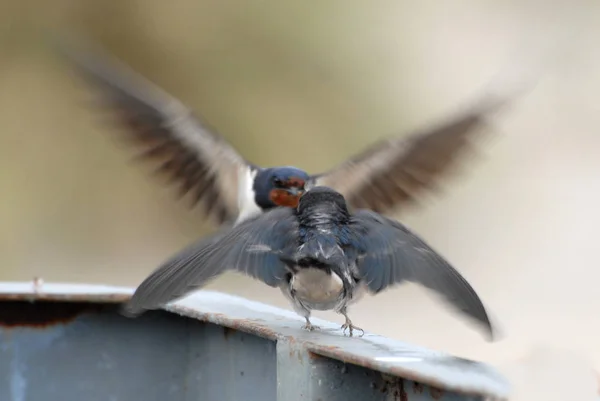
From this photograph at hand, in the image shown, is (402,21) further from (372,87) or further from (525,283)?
(525,283)

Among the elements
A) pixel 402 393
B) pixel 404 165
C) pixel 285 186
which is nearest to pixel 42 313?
pixel 402 393

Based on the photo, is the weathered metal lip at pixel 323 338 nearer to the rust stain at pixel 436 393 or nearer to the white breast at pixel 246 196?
the rust stain at pixel 436 393

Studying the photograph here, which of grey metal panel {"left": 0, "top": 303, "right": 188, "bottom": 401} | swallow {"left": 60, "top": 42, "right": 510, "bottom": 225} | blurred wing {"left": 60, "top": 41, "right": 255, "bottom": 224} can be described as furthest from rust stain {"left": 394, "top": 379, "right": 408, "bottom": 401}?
blurred wing {"left": 60, "top": 41, "right": 255, "bottom": 224}

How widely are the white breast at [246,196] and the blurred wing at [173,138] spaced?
0.14 ft

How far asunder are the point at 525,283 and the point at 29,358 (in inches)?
170

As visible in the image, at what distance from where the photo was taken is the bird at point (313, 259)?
5.13ft

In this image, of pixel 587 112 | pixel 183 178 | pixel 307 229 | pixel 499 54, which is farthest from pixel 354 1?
pixel 307 229

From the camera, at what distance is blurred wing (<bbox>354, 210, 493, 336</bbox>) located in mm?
1454

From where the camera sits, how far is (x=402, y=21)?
845 centimetres

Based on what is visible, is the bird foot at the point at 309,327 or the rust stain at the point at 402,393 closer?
the rust stain at the point at 402,393

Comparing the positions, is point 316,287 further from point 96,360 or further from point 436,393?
point 436,393

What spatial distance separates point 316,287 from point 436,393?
2.24 ft

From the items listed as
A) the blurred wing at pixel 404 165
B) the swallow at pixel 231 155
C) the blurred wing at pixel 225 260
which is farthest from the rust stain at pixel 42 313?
the blurred wing at pixel 404 165

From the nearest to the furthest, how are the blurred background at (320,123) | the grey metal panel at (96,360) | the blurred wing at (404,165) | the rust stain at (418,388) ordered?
the rust stain at (418,388), the grey metal panel at (96,360), the blurred wing at (404,165), the blurred background at (320,123)
